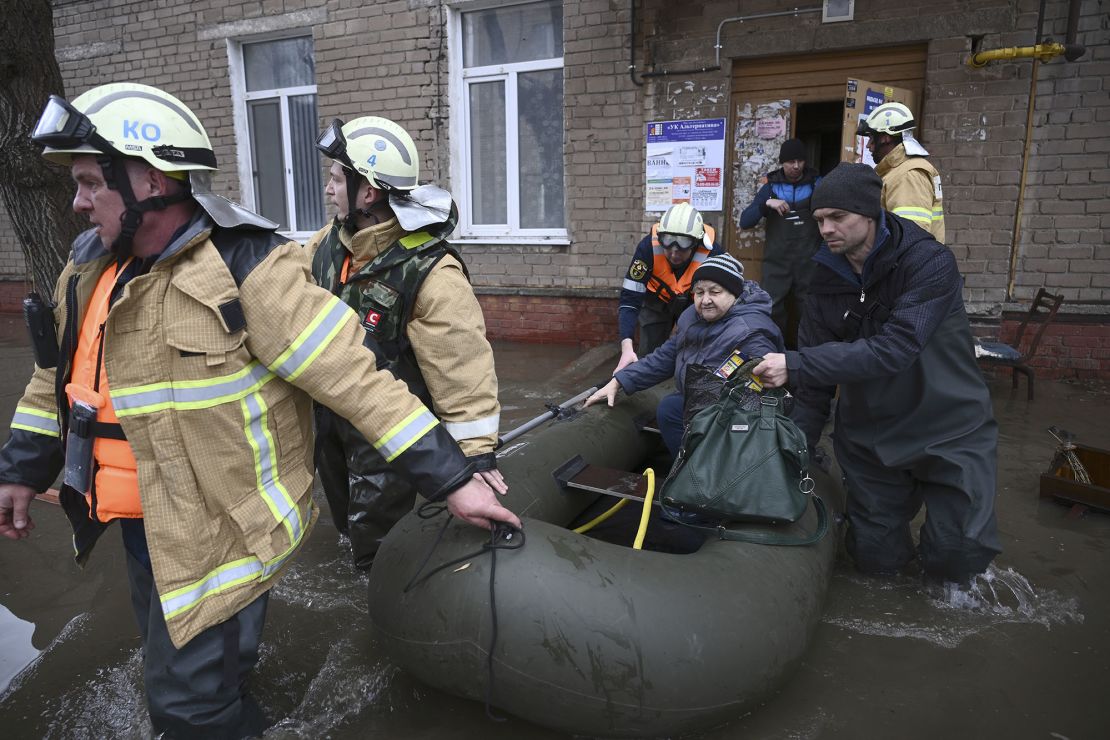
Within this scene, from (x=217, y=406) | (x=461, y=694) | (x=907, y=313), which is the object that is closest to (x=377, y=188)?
(x=217, y=406)

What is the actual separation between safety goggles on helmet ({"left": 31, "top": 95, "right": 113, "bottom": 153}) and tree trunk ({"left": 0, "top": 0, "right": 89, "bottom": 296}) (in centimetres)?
249

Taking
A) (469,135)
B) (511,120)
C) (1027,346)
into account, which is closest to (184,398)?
(1027,346)

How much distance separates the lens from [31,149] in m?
3.54

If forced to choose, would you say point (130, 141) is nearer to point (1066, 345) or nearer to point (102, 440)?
point (102, 440)

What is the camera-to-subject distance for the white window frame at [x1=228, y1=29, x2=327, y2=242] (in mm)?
7816

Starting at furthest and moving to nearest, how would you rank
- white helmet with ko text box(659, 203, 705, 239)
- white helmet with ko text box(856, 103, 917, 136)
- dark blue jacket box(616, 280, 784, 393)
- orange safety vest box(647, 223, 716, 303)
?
1. orange safety vest box(647, 223, 716, 303)
2. white helmet with ko text box(659, 203, 705, 239)
3. white helmet with ko text box(856, 103, 917, 136)
4. dark blue jacket box(616, 280, 784, 393)

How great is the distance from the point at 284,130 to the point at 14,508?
7232 mm

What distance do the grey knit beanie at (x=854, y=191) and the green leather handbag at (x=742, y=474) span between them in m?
0.72

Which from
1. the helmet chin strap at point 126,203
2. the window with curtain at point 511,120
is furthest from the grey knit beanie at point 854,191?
the window with curtain at point 511,120

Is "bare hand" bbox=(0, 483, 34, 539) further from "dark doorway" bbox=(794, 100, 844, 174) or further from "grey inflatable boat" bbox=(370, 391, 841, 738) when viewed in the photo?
"dark doorway" bbox=(794, 100, 844, 174)

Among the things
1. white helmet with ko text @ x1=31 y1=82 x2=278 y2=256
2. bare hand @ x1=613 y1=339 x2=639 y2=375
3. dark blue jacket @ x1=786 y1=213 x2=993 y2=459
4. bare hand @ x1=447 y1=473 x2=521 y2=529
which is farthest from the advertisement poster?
white helmet with ko text @ x1=31 y1=82 x2=278 y2=256

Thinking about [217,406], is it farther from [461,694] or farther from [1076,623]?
[1076,623]

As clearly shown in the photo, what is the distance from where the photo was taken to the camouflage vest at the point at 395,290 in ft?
7.68

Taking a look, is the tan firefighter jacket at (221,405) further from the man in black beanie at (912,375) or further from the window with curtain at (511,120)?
the window with curtain at (511,120)
